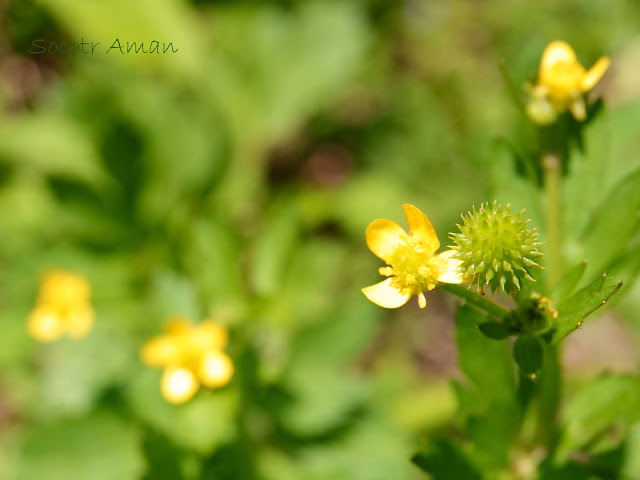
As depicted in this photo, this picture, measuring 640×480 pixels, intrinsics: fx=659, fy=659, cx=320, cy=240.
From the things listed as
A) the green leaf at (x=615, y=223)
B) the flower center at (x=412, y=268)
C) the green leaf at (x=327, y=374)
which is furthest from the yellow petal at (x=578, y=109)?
the green leaf at (x=327, y=374)

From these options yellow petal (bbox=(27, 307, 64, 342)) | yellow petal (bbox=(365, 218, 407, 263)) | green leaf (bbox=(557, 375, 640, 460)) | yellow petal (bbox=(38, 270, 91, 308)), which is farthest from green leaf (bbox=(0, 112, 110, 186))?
green leaf (bbox=(557, 375, 640, 460))

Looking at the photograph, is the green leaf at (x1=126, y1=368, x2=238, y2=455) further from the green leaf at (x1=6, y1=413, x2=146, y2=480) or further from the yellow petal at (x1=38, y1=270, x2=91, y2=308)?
the yellow petal at (x1=38, y1=270, x2=91, y2=308)

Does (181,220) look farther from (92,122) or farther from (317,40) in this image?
(317,40)

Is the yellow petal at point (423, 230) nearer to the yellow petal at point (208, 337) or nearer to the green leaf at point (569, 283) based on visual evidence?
the green leaf at point (569, 283)

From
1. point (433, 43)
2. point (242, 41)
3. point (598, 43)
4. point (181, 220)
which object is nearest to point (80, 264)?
point (181, 220)

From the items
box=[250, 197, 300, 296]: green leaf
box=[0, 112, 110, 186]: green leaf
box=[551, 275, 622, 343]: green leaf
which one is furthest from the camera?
box=[0, 112, 110, 186]: green leaf
